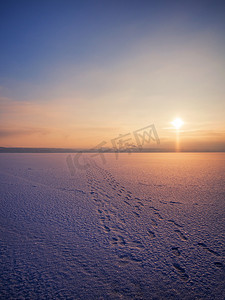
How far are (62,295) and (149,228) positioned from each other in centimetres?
182

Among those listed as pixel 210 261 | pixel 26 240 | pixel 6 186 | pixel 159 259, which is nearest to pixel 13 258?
pixel 26 240

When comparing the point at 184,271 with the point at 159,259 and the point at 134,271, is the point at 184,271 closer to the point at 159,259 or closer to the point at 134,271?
the point at 159,259

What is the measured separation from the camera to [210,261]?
214cm

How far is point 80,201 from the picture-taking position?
15.0 ft

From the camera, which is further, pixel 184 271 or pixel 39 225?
pixel 39 225

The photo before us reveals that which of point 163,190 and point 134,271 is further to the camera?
point 163,190

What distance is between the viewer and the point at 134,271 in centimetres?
199

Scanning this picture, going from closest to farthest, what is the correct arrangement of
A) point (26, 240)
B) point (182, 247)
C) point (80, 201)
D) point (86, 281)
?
point (86, 281) → point (182, 247) → point (26, 240) → point (80, 201)

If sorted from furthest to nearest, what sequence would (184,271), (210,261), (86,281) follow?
(210,261) < (184,271) < (86,281)

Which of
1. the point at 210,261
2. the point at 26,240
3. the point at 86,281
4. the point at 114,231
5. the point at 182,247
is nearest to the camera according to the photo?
the point at 86,281

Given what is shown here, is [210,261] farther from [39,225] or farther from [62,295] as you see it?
[39,225]

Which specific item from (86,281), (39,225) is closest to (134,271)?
(86,281)

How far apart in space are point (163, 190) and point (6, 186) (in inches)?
219

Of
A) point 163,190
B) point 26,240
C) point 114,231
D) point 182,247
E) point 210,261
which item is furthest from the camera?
point 163,190
